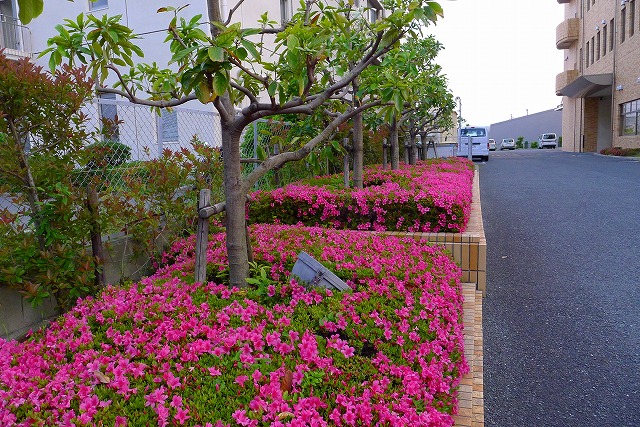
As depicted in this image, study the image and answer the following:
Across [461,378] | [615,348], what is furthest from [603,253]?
[461,378]

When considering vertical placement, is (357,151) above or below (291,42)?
below

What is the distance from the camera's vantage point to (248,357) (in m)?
2.02

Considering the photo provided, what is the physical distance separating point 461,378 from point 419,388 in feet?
2.20

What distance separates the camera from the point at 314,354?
2.04m

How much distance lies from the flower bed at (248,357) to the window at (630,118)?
85.7ft

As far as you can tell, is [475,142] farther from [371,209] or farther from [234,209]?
[234,209]

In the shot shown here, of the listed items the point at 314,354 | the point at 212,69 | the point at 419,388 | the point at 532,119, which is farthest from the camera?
the point at 532,119

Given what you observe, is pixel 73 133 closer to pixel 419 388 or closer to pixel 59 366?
pixel 59 366

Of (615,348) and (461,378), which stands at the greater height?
(461,378)

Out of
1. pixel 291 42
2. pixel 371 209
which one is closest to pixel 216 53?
pixel 291 42

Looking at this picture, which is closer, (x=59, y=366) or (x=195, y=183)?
(x=59, y=366)

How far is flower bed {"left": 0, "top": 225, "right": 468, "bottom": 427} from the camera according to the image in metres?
1.69

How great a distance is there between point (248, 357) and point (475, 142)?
2624 cm

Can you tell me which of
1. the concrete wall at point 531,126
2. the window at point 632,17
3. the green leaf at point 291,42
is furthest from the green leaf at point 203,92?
the concrete wall at point 531,126
